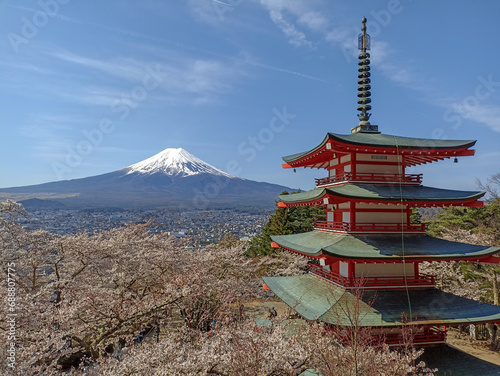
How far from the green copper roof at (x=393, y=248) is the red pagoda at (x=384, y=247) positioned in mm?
31

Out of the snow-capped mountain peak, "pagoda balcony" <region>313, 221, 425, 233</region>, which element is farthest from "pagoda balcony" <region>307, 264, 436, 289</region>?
the snow-capped mountain peak

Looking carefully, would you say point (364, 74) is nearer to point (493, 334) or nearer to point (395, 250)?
point (395, 250)

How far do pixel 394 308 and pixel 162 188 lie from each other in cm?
10812

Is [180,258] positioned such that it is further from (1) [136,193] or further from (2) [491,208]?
(1) [136,193]

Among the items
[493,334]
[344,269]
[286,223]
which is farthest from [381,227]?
[286,223]

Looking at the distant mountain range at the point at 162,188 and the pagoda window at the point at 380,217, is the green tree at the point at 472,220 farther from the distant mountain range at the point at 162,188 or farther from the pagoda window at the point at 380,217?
the distant mountain range at the point at 162,188

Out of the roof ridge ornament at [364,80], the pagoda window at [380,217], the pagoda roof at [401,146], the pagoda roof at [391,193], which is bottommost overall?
the pagoda window at [380,217]

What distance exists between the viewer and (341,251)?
9328mm

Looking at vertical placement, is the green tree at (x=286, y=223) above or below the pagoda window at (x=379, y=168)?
below

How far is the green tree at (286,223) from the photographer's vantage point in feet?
104

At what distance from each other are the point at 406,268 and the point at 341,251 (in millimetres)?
2918

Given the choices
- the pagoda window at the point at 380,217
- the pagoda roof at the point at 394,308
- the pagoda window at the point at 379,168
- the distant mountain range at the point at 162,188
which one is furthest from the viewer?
the distant mountain range at the point at 162,188

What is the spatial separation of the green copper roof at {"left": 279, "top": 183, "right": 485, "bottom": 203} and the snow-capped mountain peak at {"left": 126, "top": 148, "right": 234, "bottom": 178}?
11892 cm

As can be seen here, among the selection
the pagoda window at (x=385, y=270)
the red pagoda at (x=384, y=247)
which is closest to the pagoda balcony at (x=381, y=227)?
the red pagoda at (x=384, y=247)
